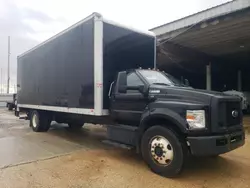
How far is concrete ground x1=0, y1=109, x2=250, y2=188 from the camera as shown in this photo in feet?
15.1

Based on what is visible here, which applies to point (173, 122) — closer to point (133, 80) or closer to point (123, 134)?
point (123, 134)

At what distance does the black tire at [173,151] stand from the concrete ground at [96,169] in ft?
0.48

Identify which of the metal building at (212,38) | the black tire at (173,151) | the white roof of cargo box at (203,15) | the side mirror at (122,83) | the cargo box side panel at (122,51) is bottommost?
the black tire at (173,151)

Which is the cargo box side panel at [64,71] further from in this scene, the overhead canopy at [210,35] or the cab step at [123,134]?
the overhead canopy at [210,35]

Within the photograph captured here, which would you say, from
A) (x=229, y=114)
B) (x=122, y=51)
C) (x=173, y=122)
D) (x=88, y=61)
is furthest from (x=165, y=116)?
(x=88, y=61)

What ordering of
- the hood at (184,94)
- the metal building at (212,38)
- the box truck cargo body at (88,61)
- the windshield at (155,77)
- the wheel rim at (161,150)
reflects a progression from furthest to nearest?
the metal building at (212,38), the box truck cargo body at (88,61), the windshield at (155,77), the wheel rim at (161,150), the hood at (184,94)

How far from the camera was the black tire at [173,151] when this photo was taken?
185 inches

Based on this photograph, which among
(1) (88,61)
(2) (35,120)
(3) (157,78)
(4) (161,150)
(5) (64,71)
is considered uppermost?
(1) (88,61)

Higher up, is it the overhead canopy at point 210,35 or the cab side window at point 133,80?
the overhead canopy at point 210,35

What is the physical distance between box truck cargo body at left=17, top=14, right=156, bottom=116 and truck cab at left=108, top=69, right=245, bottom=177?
2.17 feet

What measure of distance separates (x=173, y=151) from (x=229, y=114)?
4.14ft

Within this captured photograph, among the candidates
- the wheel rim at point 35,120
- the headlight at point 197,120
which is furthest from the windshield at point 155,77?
the wheel rim at point 35,120

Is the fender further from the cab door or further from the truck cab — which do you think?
the cab door

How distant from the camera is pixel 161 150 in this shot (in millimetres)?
4984
